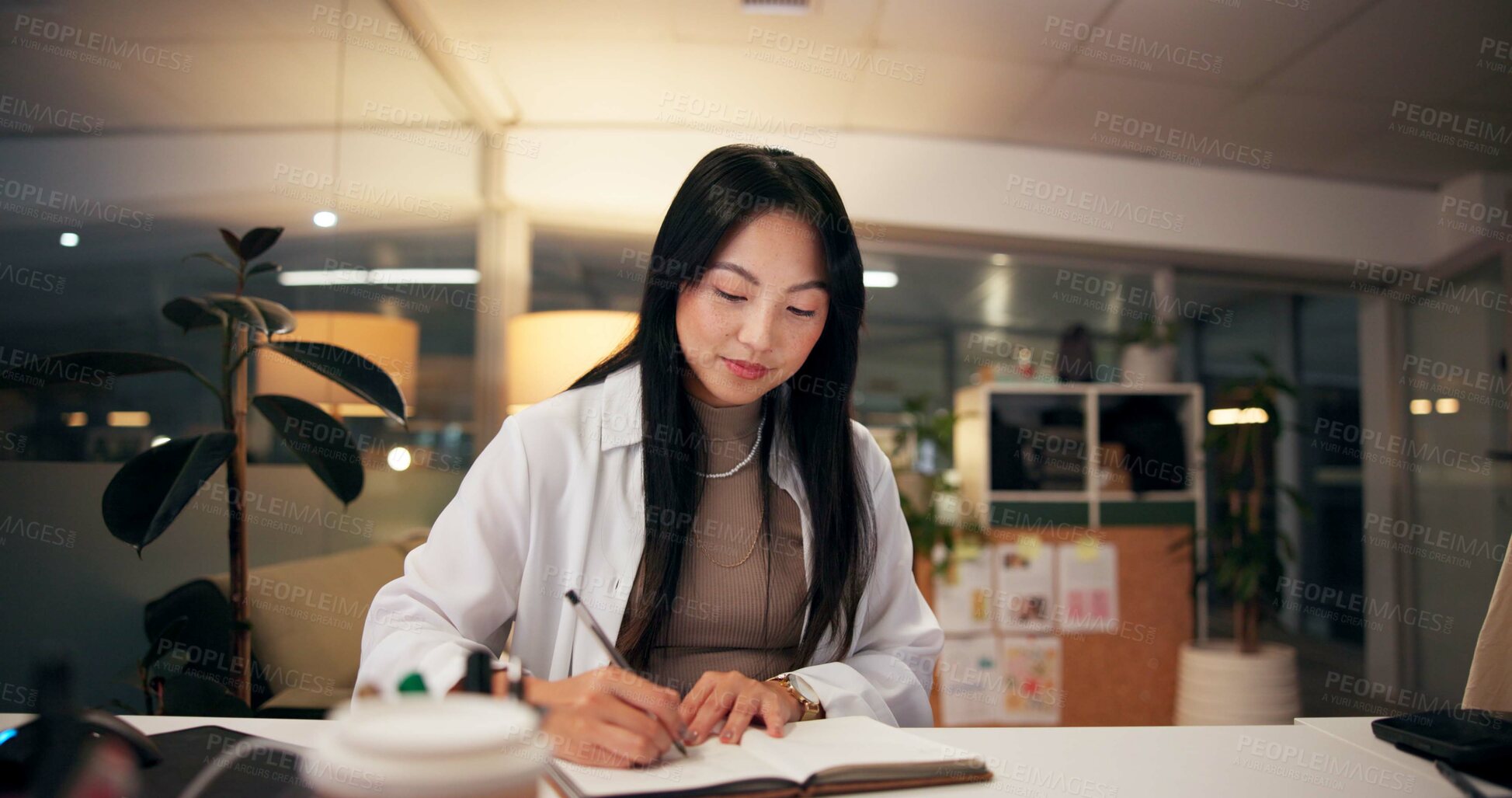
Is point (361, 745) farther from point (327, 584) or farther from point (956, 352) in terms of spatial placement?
point (956, 352)

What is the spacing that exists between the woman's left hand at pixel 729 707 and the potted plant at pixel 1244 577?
3.27 meters

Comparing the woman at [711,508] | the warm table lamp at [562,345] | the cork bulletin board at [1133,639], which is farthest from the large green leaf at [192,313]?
the cork bulletin board at [1133,639]

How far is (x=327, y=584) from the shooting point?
233 cm

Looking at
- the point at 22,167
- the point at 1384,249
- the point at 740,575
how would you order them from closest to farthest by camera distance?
the point at 740,575, the point at 22,167, the point at 1384,249

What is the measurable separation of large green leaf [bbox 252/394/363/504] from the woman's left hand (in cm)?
109

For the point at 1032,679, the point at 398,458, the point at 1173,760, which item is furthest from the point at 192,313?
the point at 1032,679

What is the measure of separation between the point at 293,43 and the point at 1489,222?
16.7ft

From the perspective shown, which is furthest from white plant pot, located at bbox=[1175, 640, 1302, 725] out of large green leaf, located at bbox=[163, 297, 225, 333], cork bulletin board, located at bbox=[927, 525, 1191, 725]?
large green leaf, located at bbox=[163, 297, 225, 333]

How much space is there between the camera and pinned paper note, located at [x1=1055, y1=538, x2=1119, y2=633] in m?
3.83

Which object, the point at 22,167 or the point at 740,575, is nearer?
the point at 740,575

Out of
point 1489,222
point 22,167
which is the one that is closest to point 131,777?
point 22,167

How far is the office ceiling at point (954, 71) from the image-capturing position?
292cm

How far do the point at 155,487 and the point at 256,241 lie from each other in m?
0.52

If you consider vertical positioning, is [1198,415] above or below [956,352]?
below
